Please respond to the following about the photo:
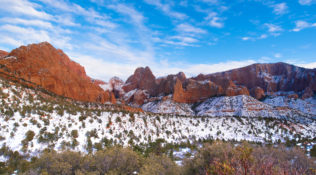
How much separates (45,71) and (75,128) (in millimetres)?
27296

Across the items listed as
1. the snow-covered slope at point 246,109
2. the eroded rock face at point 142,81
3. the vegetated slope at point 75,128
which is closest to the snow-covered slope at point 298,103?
the snow-covered slope at point 246,109

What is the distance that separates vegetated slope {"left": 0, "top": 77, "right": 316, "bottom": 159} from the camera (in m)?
13.8

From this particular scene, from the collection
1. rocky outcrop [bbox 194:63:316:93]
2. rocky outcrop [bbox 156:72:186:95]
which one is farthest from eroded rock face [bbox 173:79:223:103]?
rocky outcrop [bbox 194:63:316:93]

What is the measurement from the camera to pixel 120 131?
21.6 meters

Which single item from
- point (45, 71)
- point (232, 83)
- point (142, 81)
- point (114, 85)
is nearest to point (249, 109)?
point (232, 83)

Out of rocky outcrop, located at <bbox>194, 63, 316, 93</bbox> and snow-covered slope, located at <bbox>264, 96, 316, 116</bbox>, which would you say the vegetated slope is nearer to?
snow-covered slope, located at <bbox>264, 96, 316, 116</bbox>

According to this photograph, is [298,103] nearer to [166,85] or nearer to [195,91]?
[195,91]

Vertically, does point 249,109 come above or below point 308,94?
below

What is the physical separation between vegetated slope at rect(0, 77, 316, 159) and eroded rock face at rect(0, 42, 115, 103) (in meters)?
14.4

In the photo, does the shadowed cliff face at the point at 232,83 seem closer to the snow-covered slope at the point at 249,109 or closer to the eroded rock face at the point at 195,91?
the eroded rock face at the point at 195,91

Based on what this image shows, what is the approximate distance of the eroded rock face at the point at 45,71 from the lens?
32.9m

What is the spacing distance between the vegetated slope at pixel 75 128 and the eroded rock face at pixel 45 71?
1436 cm

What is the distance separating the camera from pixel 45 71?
37219 mm

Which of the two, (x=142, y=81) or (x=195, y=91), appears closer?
(x=195, y=91)
